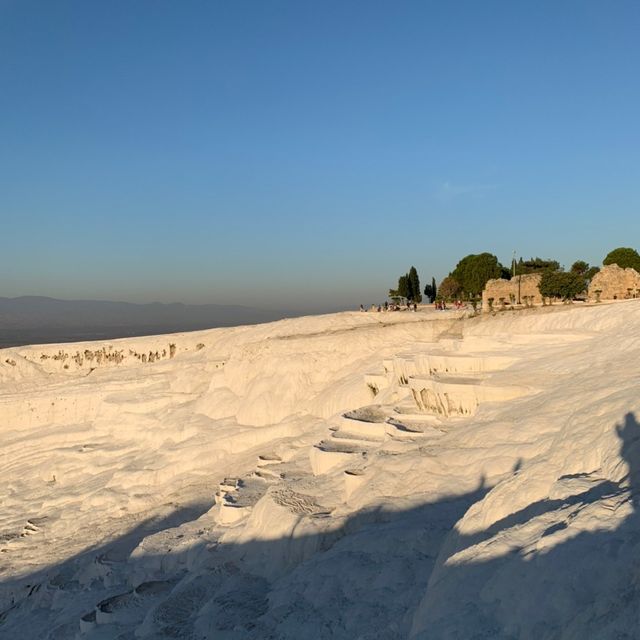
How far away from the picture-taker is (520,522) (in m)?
7.17

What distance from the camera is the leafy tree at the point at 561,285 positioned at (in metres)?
34.0

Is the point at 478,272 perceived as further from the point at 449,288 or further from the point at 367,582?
the point at 367,582

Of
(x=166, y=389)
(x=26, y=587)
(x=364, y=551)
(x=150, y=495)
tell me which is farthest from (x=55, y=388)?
(x=364, y=551)

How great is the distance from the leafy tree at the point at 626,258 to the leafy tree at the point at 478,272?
461 inches

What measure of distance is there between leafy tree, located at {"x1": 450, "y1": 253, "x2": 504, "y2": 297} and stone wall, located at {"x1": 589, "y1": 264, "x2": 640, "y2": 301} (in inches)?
822

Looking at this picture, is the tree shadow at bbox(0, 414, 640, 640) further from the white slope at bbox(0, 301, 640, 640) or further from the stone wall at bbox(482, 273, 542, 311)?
the stone wall at bbox(482, 273, 542, 311)

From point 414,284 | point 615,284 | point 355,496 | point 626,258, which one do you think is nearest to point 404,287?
point 414,284

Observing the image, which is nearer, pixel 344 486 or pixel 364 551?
pixel 364 551

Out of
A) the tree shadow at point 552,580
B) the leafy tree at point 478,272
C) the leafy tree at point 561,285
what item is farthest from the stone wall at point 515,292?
the tree shadow at point 552,580

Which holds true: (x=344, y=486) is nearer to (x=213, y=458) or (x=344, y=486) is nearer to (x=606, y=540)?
(x=606, y=540)

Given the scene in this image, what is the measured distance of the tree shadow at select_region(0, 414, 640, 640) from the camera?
5211 millimetres

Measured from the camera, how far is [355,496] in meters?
12.2

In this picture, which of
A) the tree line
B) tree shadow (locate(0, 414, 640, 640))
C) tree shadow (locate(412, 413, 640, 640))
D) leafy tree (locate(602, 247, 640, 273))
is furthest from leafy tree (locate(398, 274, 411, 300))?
tree shadow (locate(412, 413, 640, 640))

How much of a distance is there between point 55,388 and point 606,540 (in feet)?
123
